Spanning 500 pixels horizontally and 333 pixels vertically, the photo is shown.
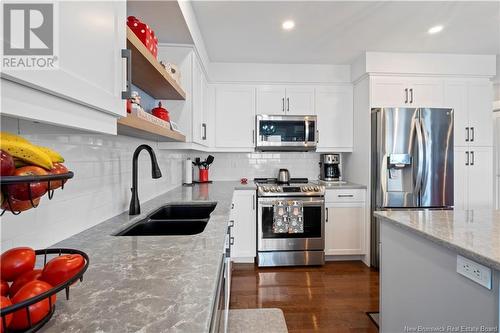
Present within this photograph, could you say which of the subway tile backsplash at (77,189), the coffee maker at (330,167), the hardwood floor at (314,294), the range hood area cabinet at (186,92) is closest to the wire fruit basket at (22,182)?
the subway tile backsplash at (77,189)

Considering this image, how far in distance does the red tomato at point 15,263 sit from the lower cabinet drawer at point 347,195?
9.35ft

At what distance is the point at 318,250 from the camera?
2945mm

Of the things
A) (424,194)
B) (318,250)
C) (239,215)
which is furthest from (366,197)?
(239,215)

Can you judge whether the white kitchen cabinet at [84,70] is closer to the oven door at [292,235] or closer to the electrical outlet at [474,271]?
the electrical outlet at [474,271]

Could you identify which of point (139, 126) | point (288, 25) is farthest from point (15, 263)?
point (288, 25)

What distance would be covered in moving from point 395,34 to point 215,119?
211cm

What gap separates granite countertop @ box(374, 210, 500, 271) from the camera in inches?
36.6

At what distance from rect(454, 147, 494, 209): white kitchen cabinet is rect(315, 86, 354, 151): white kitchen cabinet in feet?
4.08

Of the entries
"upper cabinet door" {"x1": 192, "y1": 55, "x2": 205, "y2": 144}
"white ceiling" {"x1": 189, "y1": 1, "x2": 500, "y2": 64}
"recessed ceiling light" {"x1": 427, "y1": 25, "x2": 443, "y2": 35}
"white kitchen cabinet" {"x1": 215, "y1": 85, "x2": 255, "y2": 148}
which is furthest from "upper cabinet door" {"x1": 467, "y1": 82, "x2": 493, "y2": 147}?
"upper cabinet door" {"x1": 192, "y1": 55, "x2": 205, "y2": 144}

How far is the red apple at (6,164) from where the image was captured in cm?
43

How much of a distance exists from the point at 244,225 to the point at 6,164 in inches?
104

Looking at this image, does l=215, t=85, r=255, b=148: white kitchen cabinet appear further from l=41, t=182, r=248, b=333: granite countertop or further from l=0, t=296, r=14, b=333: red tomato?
l=0, t=296, r=14, b=333: red tomato

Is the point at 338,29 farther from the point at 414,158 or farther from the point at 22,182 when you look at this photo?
the point at 22,182

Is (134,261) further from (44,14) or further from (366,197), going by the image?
(366,197)
